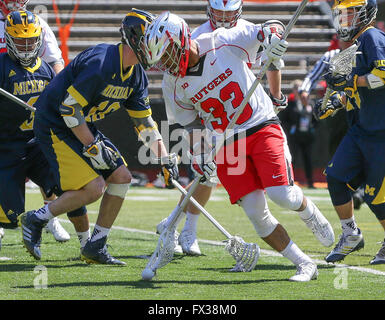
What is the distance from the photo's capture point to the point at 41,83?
19.0ft

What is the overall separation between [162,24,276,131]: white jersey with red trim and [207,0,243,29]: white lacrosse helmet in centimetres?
143

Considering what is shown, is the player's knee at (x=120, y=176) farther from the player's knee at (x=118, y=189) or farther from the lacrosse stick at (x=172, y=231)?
the lacrosse stick at (x=172, y=231)

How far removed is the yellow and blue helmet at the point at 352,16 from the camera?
17.5ft

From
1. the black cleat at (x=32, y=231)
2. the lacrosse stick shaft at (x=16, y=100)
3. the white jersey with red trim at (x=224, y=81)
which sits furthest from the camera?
the lacrosse stick shaft at (x=16, y=100)

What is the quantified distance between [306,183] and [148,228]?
6.75 m

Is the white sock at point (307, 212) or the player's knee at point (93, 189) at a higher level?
the player's knee at point (93, 189)

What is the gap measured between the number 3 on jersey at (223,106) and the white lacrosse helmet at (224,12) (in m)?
1.54

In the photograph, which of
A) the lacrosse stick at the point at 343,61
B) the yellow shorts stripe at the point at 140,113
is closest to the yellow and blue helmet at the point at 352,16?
the lacrosse stick at the point at 343,61

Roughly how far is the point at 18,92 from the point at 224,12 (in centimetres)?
166

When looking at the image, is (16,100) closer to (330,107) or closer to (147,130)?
(147,130)

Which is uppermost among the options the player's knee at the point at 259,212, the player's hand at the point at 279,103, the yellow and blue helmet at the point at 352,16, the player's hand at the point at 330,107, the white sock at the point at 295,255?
the yellow and blue helmet at the point at 352,16
